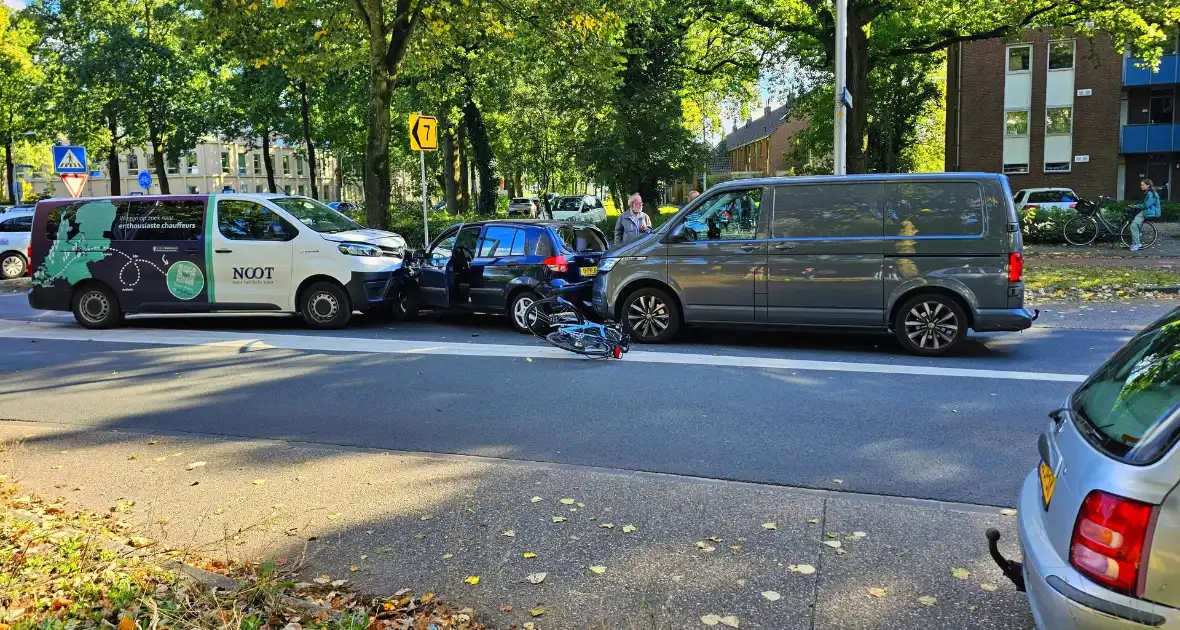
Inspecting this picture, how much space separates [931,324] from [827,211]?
5.38 feet

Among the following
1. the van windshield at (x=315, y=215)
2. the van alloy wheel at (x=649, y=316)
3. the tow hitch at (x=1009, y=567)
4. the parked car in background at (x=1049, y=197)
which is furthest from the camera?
the parked car in background at (x=1049, y=197)

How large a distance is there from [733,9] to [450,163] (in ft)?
56.8

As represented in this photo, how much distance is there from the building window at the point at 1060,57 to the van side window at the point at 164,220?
38.0 meters

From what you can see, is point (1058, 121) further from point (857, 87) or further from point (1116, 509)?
point (1116, 509)

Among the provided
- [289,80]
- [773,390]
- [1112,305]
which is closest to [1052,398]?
[773,390]

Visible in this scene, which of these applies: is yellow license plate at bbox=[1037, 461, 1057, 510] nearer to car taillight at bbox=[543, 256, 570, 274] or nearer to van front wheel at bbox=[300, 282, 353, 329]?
car taillight at bbox=[543, 256, 570, 274]

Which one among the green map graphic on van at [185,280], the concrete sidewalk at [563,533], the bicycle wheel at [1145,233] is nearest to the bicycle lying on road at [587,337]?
the concrete sidewalk at [563,533]

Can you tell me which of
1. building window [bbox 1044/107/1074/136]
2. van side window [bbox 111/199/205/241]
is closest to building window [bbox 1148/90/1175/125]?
building window [bbox 1044/107/1074/136]

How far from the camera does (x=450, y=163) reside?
120ft

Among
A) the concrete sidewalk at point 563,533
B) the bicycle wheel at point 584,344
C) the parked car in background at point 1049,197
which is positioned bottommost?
the concrete sidewalk at point 563,533

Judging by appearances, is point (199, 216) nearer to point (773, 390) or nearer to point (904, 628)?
point (773, 390)

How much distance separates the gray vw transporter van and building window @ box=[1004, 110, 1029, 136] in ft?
112

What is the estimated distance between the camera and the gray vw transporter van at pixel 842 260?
9133 millimetres

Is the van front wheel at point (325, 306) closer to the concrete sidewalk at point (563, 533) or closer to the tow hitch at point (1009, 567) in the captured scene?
the concrete sidewalk at point (563, 533)
